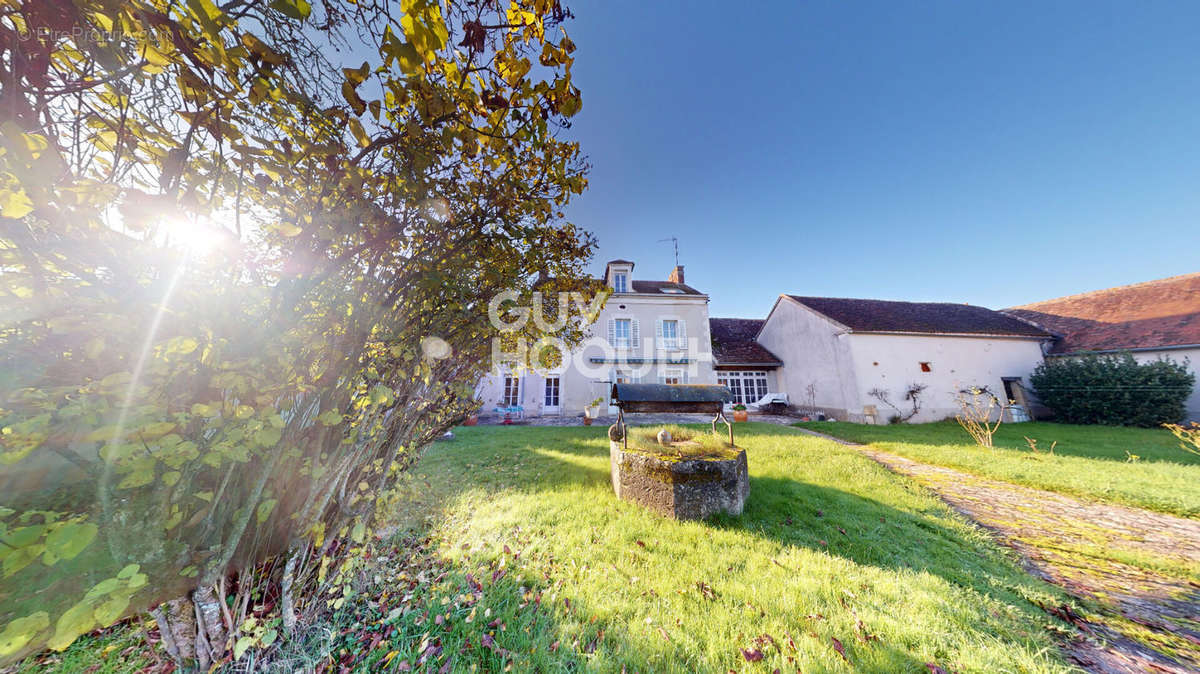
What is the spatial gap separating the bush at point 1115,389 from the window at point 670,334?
14.3 m

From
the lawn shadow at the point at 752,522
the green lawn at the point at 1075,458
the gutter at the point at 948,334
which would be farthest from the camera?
the gutter at the point at 948,334

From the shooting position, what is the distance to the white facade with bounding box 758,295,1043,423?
12750mm

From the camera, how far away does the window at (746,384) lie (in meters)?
16.0

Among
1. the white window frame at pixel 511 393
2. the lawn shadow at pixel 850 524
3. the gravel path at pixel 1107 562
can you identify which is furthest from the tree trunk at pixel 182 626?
the white window frame at pixel 511 393

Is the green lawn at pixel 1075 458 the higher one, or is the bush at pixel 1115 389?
the bush at pixel 1115 389

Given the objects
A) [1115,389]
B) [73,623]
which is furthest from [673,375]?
[1115,389]

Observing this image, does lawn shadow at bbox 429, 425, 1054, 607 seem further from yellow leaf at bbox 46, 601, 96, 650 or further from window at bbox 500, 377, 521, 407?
window at bbox 500, 377, 521, 407

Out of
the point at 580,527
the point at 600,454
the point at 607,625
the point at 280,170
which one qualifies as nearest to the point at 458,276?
the point at 280,170

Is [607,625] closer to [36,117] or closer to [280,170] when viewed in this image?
[280,170]

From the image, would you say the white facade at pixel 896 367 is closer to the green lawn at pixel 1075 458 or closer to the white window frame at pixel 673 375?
the green lawn at pixel 1075 458

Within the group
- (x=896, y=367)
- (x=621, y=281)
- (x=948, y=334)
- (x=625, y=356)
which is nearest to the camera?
(x=896, y=367)

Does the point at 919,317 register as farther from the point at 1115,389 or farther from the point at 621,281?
the point at 621,281

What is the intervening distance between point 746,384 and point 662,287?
627 cm

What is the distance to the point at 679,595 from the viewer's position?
264cm
